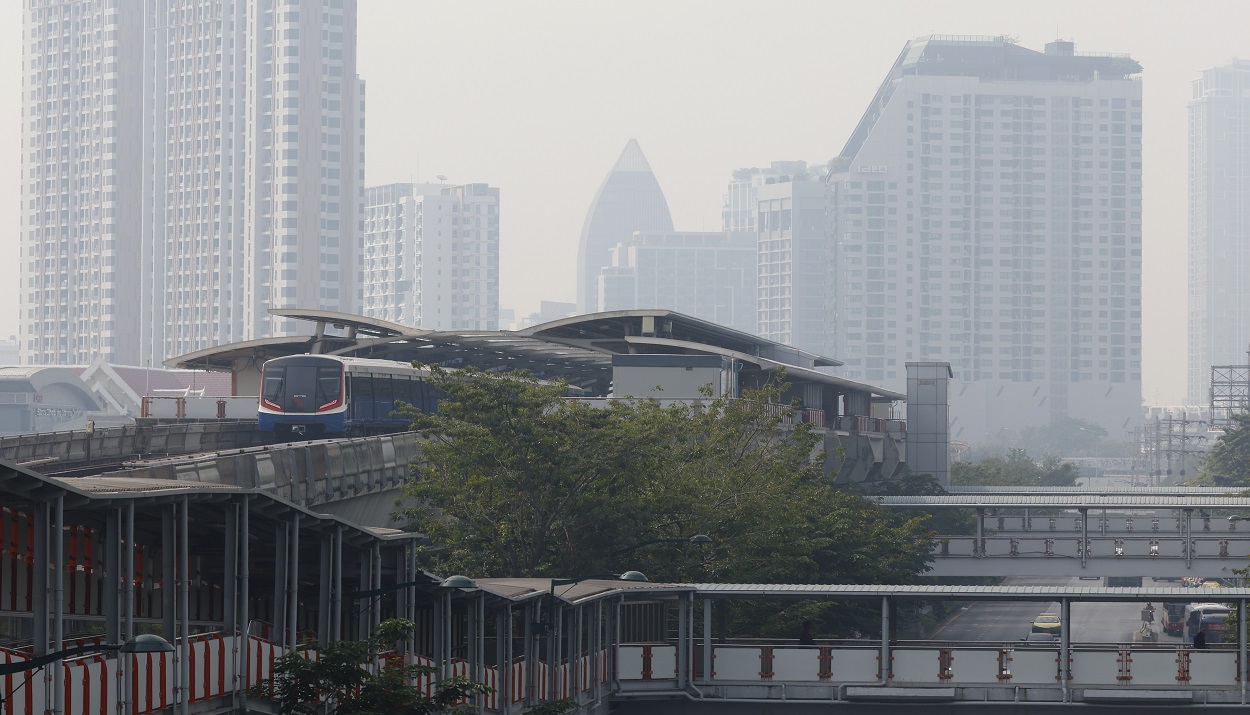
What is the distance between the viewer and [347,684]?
1845 centimetres

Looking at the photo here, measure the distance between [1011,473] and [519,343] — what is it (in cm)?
7315

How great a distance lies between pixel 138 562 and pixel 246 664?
359 centimetres

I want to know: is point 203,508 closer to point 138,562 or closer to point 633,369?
point 138,562

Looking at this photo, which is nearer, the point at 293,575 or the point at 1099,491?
the point at 293,575

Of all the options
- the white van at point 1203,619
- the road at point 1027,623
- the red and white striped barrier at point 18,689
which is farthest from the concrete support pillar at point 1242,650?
the road at point 1027,623

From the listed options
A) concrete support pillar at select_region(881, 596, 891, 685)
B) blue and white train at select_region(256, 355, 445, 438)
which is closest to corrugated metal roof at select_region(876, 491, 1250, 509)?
blue and white train at select_region(256, 355, 445, 438)

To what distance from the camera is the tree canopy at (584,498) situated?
3856cm

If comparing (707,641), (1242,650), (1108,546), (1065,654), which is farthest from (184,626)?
(1108,546)

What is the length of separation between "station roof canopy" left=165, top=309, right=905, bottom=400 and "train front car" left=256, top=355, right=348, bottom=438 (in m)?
13.9

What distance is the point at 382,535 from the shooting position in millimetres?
23141

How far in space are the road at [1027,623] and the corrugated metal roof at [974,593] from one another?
3448 centimetres

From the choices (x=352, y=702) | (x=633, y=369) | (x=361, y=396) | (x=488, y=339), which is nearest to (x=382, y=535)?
(x=352, y=702)

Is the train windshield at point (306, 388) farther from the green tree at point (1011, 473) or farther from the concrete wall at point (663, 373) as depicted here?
the green tree at point (1011, 473)

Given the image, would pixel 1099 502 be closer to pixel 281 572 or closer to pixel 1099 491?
pixel 1099 491
